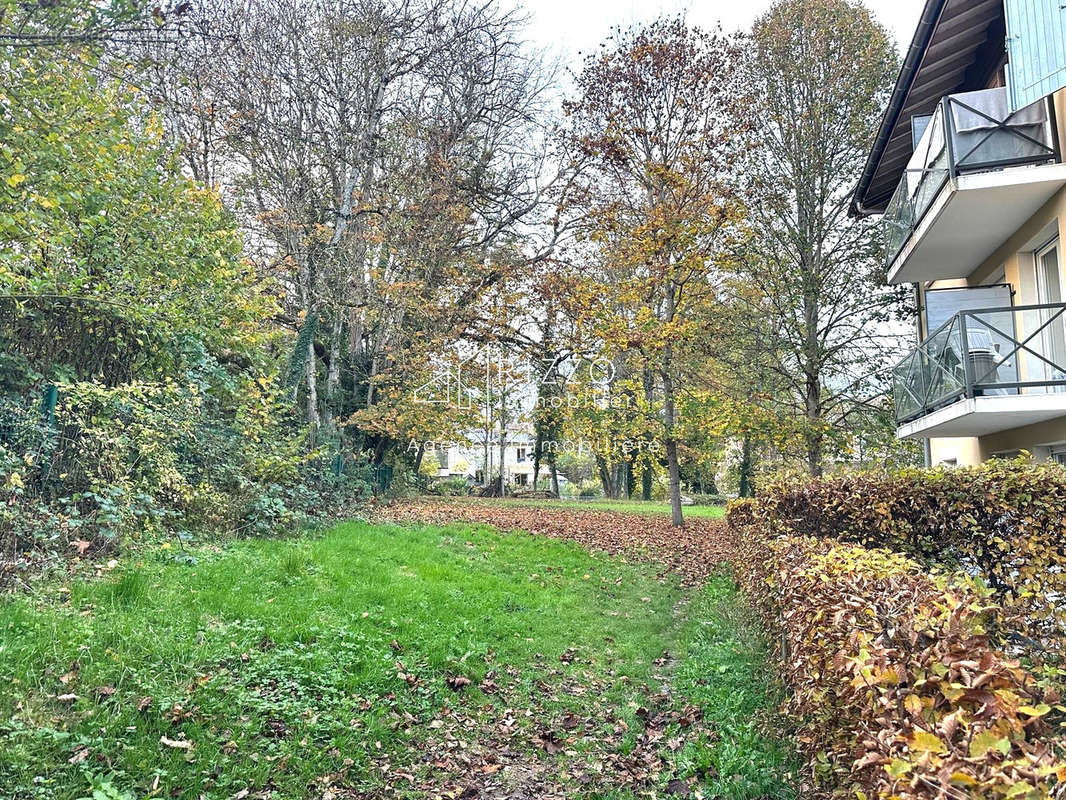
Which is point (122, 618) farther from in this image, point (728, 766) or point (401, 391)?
point (401, 391)

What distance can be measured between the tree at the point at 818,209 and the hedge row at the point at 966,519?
29.4 feet

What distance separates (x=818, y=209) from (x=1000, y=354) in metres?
9.06

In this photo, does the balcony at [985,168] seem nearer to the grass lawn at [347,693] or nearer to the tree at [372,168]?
the grass lawn at [347,693]

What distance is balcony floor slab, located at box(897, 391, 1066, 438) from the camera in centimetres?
892

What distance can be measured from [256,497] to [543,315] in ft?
44.4

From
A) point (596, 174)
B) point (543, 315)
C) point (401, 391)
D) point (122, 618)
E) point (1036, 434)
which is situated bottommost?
point (122, 618)

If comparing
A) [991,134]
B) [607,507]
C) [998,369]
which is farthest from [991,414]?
[607,507]

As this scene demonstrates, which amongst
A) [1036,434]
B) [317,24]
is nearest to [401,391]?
[317,24]

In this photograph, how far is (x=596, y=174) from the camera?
1830 centimetres

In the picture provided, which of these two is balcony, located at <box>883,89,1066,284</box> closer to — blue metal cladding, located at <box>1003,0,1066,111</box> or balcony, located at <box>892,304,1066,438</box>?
blue metal cladding, located at <box>1003,0,1066,111</box>

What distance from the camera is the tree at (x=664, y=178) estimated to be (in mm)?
15914

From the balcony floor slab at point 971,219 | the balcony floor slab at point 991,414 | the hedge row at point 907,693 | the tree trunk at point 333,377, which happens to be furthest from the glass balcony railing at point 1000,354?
the tree trunk at point 333,377

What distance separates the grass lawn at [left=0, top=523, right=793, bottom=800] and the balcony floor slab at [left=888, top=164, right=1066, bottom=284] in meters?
7.63

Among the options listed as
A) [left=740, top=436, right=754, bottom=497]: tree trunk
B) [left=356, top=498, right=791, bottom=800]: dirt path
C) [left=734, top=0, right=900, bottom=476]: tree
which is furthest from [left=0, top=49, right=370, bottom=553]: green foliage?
[left=740, top=436, right=754, bottom=497]: tree trunk
